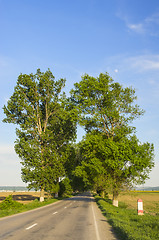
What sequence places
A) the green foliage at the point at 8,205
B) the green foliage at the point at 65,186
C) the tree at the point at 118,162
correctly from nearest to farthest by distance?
the green foliage at the point at 8,205 → the tree at the point at 118,162 → the green foliage at the point at 65,186

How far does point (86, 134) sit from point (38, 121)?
915 centimetres

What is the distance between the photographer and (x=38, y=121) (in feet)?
127

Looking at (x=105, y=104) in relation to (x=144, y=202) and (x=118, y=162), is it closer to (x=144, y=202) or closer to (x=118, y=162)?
(x=118, y=162)

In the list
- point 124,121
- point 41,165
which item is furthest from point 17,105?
point 124,121

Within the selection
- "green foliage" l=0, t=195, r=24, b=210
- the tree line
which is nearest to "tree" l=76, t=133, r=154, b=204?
the tree line

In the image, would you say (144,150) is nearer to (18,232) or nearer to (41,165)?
(41,165)

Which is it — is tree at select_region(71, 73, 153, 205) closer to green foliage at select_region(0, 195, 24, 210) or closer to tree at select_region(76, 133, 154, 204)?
tree at select_region(76, 133, 154, 204)

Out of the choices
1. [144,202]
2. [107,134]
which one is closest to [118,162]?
[107,134]

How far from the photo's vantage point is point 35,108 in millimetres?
38688

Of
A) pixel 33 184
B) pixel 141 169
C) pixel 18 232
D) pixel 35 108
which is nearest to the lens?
pixel 18 232

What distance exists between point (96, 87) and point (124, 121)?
598 centimetres

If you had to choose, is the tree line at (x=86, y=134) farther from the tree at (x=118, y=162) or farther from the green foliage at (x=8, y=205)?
the green foliage at (x=8, y=205)

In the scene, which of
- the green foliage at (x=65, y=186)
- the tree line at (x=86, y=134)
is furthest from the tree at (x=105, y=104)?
the green foliage at (x=65, y=186)

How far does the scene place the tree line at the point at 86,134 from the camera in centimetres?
2975
